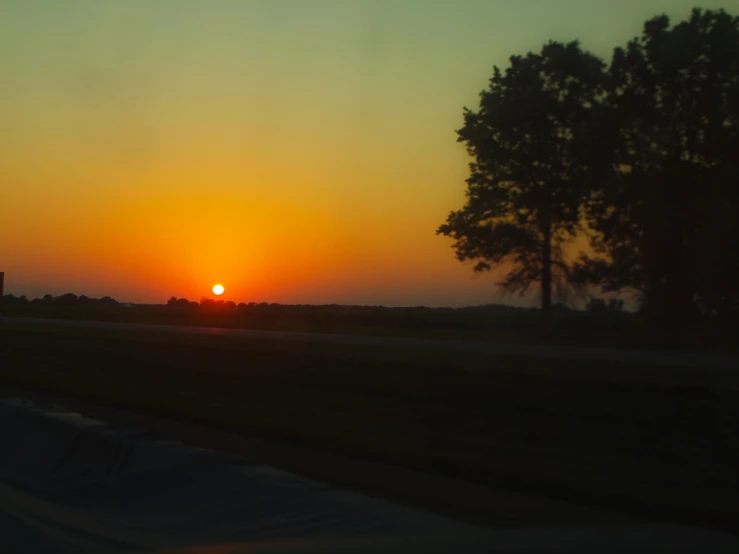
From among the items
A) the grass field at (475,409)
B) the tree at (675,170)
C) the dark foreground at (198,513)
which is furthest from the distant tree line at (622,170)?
the dark foreground at (198,513)

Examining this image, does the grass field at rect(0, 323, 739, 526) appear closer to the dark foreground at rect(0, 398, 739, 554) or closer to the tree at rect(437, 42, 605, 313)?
the dark foreground at rect(0, 398, 739, 554)

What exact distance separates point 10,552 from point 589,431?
774cm

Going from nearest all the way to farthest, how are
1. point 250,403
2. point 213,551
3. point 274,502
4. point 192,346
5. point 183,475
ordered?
point 213,551 < point 274,502 < point 183,475 < point 250,403 < point 192,346

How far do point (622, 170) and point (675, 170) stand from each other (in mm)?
2194

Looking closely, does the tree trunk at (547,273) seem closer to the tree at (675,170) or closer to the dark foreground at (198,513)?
the tree at (675,170)

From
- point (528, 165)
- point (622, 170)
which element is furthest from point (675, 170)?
point (528, 165)

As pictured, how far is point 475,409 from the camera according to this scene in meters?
13.7

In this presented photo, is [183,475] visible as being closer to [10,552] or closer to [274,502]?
[274,502]

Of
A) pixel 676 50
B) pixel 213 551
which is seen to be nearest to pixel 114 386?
pixel 213 551

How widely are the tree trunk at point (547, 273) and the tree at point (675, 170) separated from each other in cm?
357

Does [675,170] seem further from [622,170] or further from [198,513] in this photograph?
[198,513]

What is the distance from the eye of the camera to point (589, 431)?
461 inches

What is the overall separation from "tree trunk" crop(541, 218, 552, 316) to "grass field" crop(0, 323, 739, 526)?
15.3m

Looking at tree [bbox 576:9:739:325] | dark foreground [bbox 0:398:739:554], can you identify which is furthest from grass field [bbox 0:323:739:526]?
tree [bbox 576:9:739:325]
